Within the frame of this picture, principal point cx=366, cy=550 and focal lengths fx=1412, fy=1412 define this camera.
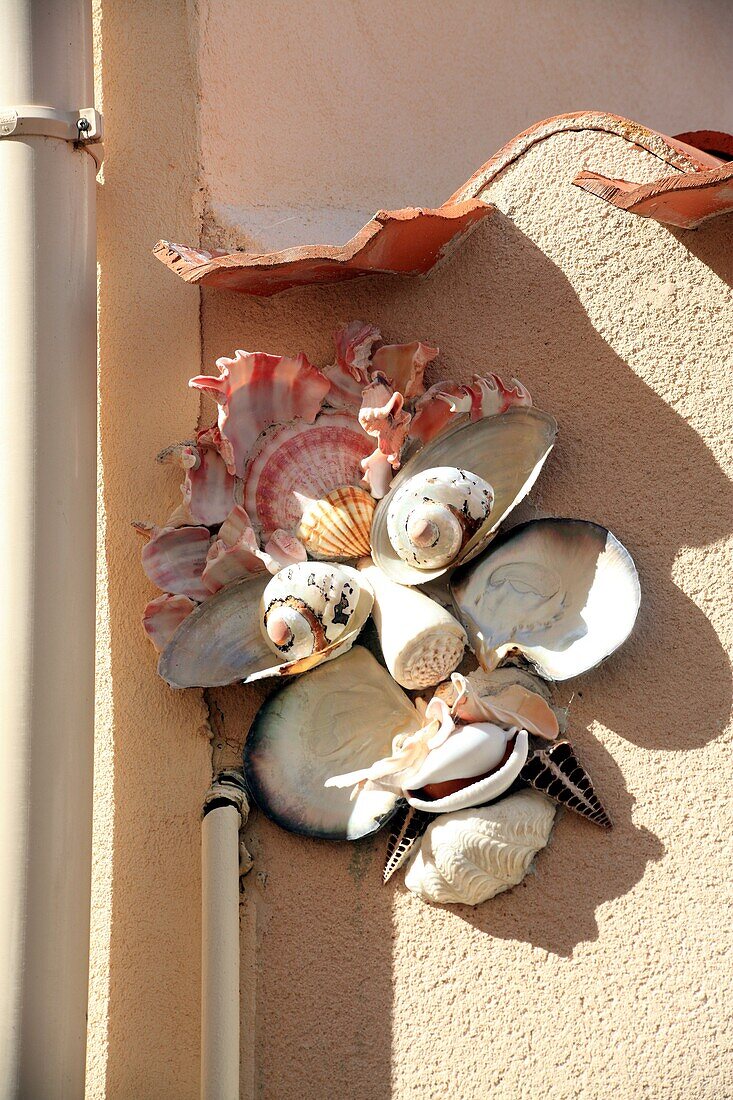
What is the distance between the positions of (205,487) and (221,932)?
715 mm

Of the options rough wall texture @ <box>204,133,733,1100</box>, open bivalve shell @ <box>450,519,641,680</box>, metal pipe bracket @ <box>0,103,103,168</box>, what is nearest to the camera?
rough wall texture @ <box>204,133,733,1100</box>

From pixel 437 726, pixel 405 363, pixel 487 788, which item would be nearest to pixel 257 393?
pixel 405 363

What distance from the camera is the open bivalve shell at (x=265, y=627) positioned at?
7.25ft

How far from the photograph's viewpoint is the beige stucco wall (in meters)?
2.06

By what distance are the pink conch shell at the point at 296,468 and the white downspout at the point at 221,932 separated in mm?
434

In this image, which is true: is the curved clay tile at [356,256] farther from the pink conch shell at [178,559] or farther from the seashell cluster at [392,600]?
the pink conch shell at [178,559]

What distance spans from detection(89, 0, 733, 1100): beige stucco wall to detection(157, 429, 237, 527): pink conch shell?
110 mm

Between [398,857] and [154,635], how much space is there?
54 centimetres

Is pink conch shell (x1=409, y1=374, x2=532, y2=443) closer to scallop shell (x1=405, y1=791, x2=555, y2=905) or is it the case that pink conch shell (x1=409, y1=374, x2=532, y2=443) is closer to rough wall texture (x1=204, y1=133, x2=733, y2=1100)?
rough wall texture (x1=204, y1=133, x2=733, y2=1100)

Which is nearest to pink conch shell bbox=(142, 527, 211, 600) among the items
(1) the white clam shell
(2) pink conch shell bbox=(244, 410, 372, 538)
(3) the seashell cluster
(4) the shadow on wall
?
(3) the seashell cluster

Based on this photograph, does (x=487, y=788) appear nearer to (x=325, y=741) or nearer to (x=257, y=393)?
(x=325, y=741)

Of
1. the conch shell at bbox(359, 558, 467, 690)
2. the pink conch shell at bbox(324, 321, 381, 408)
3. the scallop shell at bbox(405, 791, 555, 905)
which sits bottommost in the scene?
the scallop shell at bbox(405, 791, 555, 905)

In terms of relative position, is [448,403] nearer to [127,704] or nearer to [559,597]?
[559,597]

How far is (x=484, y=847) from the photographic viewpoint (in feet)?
6.80
